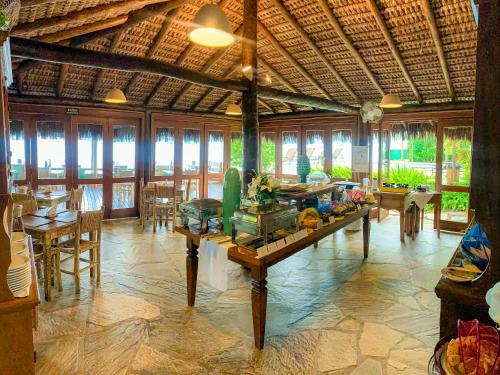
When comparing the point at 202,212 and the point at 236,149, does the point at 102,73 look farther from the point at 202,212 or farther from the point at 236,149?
the point at 202,212

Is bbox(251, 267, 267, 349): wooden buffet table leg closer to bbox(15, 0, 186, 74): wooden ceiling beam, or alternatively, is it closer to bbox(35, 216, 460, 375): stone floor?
bbox(35, 216, 460, 375): stone floor

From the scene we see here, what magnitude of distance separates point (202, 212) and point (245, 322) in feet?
3.51

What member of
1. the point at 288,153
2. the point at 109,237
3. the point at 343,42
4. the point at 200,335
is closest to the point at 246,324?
the point at 200,335

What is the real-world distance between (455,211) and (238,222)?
5.99m

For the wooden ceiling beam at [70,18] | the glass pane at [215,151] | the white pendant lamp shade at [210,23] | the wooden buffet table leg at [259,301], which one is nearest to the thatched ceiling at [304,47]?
the wooden ceiling beam at [70,18]

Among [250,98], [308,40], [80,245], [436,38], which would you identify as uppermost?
[308,40]

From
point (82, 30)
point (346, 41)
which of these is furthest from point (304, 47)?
point (82, 30)

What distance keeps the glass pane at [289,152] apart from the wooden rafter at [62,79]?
553 cm

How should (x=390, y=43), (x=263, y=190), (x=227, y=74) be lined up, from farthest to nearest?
(x=227, y=74), (x=390, y=43), (x=263, y=190)

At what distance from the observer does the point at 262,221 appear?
8.68 ft

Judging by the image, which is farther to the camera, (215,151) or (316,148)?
(215,151)

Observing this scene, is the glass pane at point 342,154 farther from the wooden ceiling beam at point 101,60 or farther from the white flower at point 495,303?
the white flower at point 495,303

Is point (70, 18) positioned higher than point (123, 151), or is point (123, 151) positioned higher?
point (70, 18)

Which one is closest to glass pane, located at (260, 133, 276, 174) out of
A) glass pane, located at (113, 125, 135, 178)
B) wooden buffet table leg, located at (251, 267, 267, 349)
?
glass pane, located at (113, 125, 135, 178)
